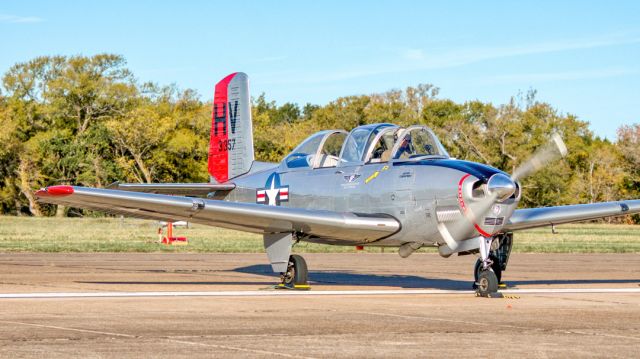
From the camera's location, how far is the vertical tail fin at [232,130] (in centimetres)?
1983

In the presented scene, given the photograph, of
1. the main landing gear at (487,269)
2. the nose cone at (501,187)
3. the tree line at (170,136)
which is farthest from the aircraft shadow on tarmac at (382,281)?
the tree line at (170,136)

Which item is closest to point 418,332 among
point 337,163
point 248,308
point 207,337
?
point 207,337

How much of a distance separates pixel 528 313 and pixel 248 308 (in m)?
3.39

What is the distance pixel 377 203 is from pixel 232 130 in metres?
6.31

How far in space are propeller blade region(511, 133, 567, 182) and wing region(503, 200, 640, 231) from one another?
0.86m

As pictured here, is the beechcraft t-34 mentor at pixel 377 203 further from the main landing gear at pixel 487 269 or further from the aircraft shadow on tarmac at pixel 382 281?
the aircraft shadow on tarmac at pixel 382 281

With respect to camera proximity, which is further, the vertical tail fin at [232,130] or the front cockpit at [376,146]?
the vertical tail fin at [232,130]

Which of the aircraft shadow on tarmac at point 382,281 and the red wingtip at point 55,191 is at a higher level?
the red wingtip at point 55,191

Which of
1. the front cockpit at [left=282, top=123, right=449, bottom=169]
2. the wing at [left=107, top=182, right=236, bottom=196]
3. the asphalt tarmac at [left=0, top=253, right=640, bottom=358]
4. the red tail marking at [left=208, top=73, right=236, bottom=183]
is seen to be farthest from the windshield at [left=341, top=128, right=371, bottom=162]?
the red tail marking at [left=208, top=73, right=236, bottom=183]

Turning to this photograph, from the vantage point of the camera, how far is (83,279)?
16.6m

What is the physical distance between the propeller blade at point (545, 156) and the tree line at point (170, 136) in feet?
186

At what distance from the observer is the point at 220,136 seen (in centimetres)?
2042

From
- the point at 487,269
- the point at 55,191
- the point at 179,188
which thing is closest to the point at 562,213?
the point at 487,269

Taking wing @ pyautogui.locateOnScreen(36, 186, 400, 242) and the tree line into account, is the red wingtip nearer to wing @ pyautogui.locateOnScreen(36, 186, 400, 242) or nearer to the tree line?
wing @ pyautogui.locateOnScreen(36, 186, 400, 242)
